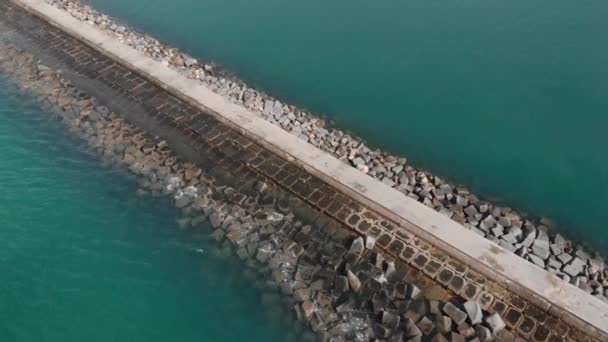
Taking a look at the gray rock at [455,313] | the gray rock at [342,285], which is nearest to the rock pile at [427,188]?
the gray rock at [455,313]

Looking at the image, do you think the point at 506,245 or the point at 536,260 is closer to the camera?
the point at 536,260

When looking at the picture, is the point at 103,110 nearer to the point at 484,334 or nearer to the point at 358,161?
the point at 358,161

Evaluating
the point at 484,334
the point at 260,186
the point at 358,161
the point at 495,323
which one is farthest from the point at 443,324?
the point at 260,186

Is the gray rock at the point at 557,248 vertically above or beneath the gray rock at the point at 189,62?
beneath

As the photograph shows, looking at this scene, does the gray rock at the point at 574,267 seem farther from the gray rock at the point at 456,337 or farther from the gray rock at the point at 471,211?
the gray rock at the point at 456,337

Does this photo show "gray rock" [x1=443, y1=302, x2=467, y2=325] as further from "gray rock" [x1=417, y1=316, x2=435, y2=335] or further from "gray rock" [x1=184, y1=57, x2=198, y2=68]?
"gray rock" [x1=184, y1=57, x2=198, y2=68]

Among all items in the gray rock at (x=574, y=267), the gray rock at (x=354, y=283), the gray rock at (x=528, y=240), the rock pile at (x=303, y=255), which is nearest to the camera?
the rock pile at (x=303, y=255)

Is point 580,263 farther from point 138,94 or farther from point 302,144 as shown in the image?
point 138,94
